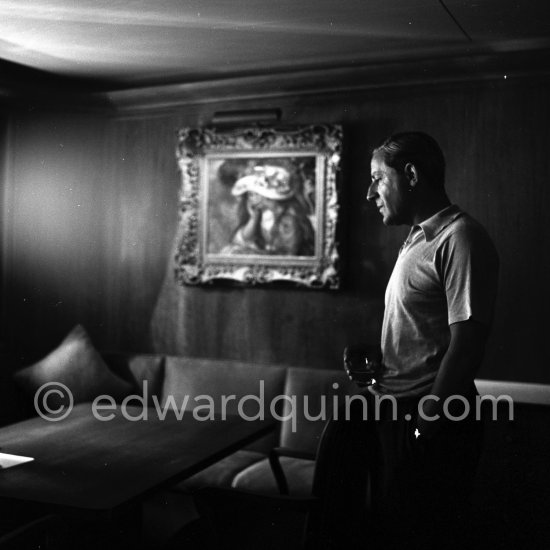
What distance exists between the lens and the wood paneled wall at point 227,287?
4109 mm

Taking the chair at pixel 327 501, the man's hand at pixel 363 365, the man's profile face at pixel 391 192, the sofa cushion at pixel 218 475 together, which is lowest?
the sofa cushion at pixel 218 475

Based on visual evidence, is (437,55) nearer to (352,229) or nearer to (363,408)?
(352,229)

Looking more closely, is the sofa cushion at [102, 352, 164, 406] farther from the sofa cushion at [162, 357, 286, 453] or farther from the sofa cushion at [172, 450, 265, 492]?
the sofa cushion at [172, 450, 265, 492]

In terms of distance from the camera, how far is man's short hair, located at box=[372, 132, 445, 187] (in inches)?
103

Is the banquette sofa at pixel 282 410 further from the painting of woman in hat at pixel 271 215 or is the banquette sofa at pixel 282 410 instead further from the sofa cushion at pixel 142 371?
the painting of woman in hat at pixel 271 215

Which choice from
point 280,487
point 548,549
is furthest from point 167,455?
point 548,549

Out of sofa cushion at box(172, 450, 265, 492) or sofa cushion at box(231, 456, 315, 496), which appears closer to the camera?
sofa cushion at box(231, 456, 315, 496)

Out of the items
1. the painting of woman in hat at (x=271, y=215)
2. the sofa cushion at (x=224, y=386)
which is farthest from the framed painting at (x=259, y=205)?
the sofa cushion at (x=224, y=386)

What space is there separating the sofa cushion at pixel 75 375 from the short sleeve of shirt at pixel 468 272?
2.77 m

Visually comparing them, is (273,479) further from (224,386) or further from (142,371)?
(142,371)

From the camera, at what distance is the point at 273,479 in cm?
391

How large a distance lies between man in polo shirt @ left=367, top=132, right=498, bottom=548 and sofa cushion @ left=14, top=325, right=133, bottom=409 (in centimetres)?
250

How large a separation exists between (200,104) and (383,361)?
2.83 meters
